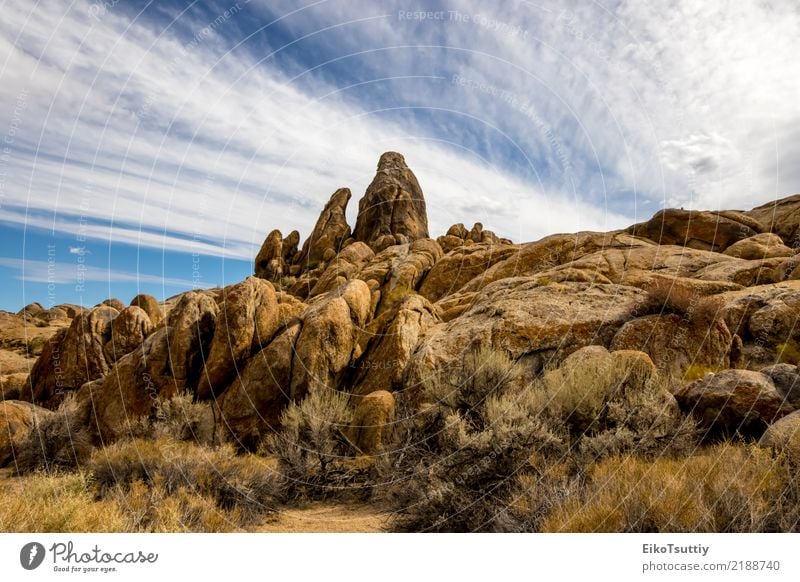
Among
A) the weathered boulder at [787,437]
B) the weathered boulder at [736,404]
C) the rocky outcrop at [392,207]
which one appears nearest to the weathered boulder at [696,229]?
the weathered boulder at [736,404]

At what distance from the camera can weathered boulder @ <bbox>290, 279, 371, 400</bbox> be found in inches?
599

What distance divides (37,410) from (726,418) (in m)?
23.5

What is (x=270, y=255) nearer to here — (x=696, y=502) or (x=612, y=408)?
(x=612, y=408)

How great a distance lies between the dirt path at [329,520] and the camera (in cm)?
824

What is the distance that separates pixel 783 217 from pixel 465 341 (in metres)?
30.0

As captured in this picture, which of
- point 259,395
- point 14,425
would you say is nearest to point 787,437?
point 259,395

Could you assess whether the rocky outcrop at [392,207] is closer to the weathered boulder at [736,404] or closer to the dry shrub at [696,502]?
the weathered boulder at [736,404]

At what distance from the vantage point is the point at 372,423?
11766 mm

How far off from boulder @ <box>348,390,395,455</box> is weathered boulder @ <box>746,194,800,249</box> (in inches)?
1082

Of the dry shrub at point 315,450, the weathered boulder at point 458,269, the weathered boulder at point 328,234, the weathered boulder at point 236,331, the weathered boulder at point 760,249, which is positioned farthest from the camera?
the weathered boulder at point 328,234

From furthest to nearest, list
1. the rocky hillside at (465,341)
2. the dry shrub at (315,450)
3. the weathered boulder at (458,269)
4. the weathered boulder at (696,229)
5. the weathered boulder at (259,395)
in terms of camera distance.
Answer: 1. the weathered boulder at (458,269)
2. the weathered boulder at (696,229)
3. the weathered boulder at (259,395)
4. the rocky hillside at (465,341)
5. the dry shrub at (315,450)

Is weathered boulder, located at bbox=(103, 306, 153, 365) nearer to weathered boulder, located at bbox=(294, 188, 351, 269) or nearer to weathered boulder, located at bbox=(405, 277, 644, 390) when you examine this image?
weathered boulder, located at bbox=(405, 277, 644, 390)

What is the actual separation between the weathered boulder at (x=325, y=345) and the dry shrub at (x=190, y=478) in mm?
4938
